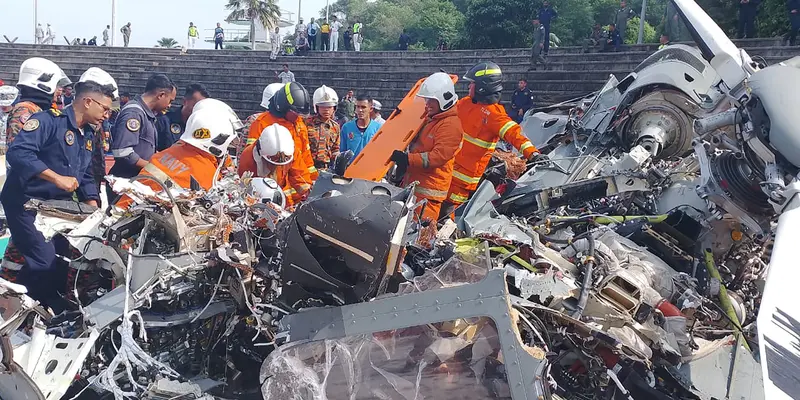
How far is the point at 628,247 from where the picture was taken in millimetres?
3510

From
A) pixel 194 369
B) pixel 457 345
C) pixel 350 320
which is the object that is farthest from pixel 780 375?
pixel 194 369

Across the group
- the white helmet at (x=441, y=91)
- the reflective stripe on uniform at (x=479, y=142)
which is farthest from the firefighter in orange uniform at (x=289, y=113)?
the reflective stripe on uniform at (x=479, y=142)

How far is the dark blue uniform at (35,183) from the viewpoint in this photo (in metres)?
3.90

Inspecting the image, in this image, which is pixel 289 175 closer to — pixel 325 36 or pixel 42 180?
pixel 42 180

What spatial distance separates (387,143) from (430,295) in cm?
338

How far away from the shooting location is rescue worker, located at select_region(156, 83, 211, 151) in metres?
6.38

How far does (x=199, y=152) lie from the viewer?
163 inches

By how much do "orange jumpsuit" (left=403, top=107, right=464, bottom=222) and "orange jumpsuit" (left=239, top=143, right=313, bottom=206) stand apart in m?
0.86

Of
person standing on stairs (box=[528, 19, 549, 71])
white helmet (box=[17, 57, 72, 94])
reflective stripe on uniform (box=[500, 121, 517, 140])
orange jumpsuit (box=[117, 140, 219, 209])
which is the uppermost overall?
person standing on stairs (box=[528, 19, 549, 71])

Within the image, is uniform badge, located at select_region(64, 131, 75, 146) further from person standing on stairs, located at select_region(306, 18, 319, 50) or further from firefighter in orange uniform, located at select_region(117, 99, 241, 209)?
person standing on stairs, located at select_region(306, 18, 319, 50)

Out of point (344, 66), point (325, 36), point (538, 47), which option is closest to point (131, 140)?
point (538, 47)

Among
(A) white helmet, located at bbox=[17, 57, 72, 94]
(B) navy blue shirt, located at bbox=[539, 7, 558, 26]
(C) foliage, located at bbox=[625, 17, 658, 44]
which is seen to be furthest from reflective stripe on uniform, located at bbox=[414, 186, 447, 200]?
(C) foliage, located at bbox=[625, 17, 658, 44]

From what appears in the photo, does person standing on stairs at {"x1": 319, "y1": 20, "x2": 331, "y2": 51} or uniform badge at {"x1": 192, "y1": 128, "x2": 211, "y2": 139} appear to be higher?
person standing on stairs at {"x1": 319, "y1": 20, "x2": 331, "y2": 51}

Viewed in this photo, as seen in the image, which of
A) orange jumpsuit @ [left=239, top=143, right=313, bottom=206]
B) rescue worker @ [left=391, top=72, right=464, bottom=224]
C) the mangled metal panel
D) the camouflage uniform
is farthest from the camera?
the camouflage uniform
